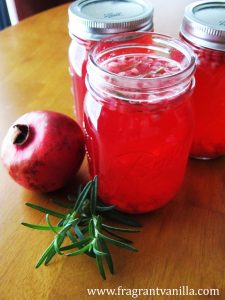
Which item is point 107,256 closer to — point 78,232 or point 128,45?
point 78,232

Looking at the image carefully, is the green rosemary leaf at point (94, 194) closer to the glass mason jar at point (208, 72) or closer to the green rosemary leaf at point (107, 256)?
the green rosemary leaf at point (107, 256)

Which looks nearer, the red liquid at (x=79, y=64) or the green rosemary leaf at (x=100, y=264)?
the green rosemary leaf at (x=100, y=264)

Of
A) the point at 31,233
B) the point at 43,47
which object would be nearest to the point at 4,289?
the point at 31,233

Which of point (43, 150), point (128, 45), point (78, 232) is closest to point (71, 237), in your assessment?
point (78, 232)

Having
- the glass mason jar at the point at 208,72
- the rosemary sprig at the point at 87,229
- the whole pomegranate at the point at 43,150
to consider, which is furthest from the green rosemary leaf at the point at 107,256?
the glass mason jar at the point at 208,72

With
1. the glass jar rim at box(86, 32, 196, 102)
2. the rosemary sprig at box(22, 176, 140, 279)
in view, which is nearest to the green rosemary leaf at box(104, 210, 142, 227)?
the rosemary sprig at box(22, 176, 140, 279)

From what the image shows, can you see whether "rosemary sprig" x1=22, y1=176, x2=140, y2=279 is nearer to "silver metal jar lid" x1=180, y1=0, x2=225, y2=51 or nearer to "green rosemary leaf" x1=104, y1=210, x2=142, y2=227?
"green rosemary leaf" x1=104, y1=210, x2=142, y2=227
